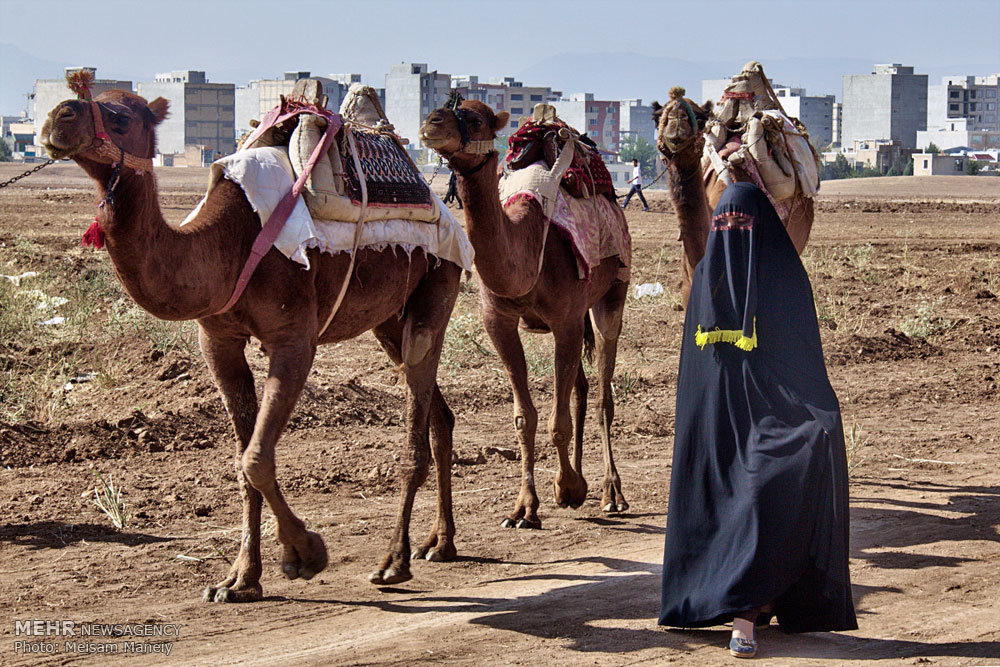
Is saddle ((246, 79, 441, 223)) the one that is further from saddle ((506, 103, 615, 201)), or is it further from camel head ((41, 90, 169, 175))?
saddle ((506, 103, 615, 201))

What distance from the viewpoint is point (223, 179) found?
6379mm

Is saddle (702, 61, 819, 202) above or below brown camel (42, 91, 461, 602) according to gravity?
above

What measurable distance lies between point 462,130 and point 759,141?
11.8 ft

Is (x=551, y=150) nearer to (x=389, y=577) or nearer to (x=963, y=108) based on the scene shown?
(x=389, y=577)

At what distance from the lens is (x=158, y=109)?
580 centimetres

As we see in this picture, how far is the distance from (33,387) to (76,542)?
3958 millimetres

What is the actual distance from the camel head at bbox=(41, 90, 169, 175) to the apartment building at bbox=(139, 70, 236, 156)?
352ft

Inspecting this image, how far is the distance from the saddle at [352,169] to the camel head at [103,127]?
3.26 ft

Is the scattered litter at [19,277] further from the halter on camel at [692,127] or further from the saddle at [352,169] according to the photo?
the halter on camel at [692,127]

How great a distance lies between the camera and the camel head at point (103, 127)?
518 centimetres

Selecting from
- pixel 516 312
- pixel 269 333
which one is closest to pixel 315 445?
pixel 516 312

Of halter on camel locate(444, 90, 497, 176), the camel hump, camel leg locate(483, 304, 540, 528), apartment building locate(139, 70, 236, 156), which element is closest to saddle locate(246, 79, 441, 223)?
the camel hump

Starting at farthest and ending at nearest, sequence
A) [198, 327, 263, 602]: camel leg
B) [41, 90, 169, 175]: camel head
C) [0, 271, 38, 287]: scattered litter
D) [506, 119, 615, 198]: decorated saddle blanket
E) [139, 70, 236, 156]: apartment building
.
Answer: [139, 70, 236, 156]: apartment building
[0, 271, 38, 287]: scattered litter
[506, 119, 615, 198]: decorated saddle blanket
[198, 327, 263, 602]: camel leg
[41, 90, 169, 175]: camel head

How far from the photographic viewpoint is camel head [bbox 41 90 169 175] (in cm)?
518
